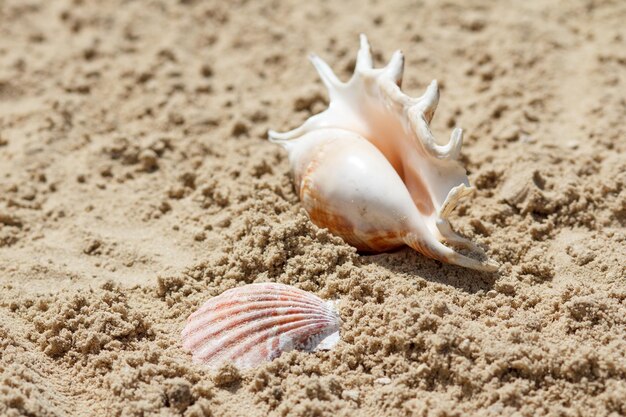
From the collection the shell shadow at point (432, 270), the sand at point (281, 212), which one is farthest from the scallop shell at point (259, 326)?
the shell shadow at point (432, 270)

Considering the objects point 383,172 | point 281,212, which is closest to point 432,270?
point 383,172

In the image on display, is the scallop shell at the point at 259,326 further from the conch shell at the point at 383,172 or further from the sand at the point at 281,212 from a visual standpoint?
the conch shell at the point at 383,172

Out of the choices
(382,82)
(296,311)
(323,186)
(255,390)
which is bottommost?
(255,390)

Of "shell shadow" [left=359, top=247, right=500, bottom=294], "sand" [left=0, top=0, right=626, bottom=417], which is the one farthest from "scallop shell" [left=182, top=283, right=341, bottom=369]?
"shell shadow" [left=359, top=247, right=500, bottom=294]

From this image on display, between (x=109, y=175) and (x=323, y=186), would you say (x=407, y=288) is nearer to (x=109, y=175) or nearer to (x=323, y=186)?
(x=323, y=186)

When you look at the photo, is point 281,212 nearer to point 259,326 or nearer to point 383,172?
point 383,172

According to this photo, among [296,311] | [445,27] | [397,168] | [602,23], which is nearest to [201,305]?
[296,311]
